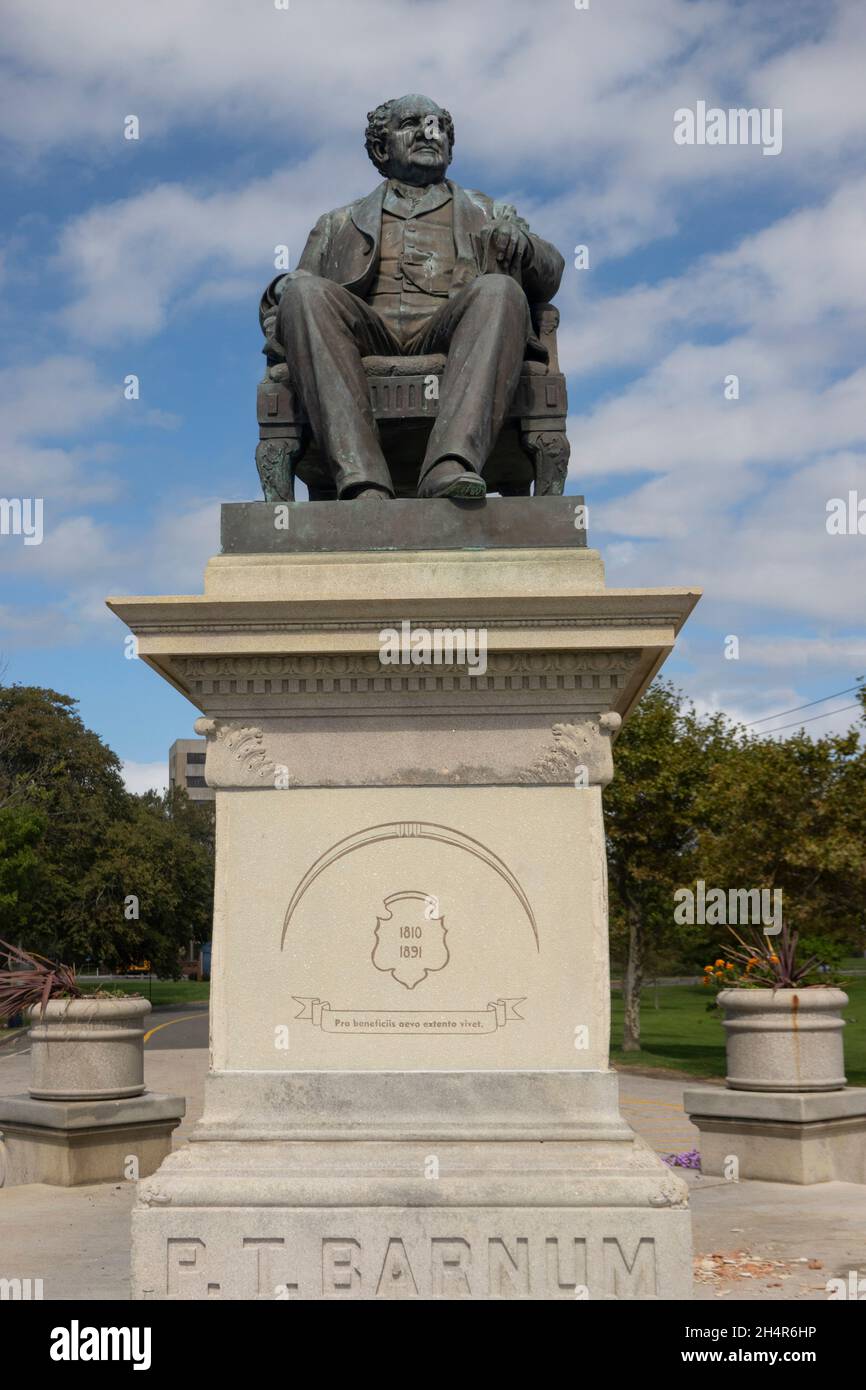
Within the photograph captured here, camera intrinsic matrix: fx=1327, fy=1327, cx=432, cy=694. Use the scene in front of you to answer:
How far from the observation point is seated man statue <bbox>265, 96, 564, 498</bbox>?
544cm

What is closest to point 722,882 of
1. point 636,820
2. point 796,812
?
point 796,812

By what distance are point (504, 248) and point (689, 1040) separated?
27404 millimetres

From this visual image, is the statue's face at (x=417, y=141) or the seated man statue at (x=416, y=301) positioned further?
the statue's face at (x=417, y=141)

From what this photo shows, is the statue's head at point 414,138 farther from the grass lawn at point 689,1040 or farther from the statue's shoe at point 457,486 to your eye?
the grass lawn at point 689,1040

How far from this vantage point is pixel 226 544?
5340 mm

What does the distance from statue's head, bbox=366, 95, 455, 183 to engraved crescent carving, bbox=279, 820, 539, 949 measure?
3.17m

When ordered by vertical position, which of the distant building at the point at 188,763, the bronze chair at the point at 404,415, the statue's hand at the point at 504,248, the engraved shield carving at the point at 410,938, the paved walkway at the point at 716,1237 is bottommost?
the paved walkway at the point at 716,1237

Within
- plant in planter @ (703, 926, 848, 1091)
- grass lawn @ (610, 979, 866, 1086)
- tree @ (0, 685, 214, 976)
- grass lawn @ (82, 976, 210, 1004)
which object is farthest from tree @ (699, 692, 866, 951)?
grass lawn @ (82, 976, 210, 1004)

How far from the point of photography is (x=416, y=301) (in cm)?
605

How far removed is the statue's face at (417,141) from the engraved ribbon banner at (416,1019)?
383cm

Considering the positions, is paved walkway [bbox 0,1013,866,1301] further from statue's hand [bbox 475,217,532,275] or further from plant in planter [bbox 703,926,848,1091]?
statue's hand [bbox 475,217,532,275]

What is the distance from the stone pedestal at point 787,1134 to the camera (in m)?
9.02

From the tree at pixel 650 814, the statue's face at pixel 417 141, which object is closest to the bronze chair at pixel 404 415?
the statue's face at pixel 417 141

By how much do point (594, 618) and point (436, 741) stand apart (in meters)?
0.76
